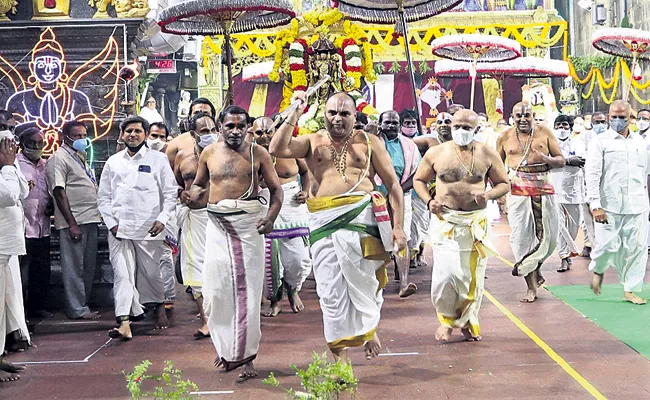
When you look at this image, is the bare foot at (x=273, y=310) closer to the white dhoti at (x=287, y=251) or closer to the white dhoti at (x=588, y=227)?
the white dhoti at (x=287, y=251)

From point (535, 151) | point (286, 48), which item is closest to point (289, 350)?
point (535, 151)

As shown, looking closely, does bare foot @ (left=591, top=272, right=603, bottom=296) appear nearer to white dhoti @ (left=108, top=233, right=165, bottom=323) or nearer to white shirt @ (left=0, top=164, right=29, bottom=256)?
white dhoti @ (left=108, top=233, right=165, bottom=323)

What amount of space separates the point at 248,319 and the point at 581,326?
123 inches

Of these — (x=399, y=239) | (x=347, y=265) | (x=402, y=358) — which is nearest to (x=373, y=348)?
(x=402, y=358)

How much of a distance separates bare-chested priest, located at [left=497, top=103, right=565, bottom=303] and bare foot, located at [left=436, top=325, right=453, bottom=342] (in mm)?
2071

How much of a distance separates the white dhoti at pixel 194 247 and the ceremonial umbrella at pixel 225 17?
1.66 metres

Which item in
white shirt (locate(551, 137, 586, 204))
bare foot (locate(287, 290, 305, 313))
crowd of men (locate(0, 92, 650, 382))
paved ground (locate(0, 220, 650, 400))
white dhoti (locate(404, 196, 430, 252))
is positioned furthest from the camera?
white shirt (locate(551, 137, 586, 204))

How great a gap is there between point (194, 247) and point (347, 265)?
2.17 m

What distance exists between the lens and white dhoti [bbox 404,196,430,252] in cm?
1194

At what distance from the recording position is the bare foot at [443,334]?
7453 millimetres

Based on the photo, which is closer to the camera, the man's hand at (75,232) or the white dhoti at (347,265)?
the white dhoti at (347,265)

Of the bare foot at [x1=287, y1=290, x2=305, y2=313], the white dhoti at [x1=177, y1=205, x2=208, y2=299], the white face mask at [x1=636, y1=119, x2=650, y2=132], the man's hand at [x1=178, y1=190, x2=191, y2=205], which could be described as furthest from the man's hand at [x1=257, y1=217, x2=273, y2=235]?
the white face mask at [x1=636, y1=119, x2=650, y2=132]

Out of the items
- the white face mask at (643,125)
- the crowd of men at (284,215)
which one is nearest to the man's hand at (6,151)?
the crowd of men at (284,215)

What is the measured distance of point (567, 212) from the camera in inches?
493
